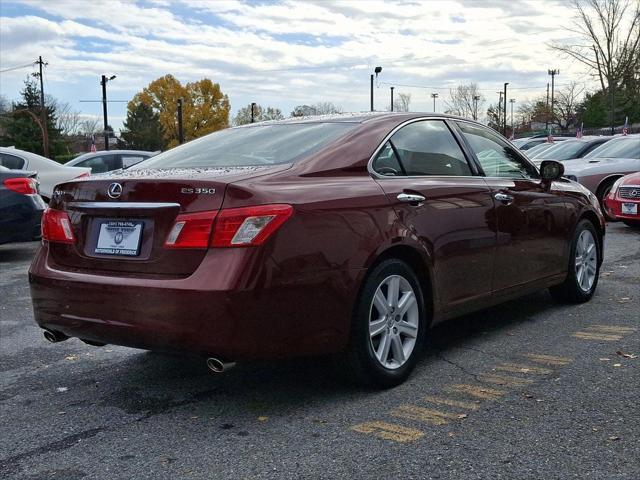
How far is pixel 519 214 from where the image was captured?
201 inches

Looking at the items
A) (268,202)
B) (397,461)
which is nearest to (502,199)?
(268,202)

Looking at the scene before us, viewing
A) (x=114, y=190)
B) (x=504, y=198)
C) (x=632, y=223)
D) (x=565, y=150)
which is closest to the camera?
(x=114, y=190)

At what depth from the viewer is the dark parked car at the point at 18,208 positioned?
899 cm

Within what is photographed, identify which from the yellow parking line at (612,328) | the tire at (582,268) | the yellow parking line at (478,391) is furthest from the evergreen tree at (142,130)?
the yellow parking line at (478,391)

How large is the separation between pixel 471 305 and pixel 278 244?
1757 millimetres

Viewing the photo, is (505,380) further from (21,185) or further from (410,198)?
(21,185)

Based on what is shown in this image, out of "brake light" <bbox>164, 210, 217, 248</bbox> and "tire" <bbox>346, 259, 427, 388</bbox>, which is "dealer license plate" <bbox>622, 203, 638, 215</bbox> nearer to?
"tire" <bbox>346, 259, 427, 388</bbox>

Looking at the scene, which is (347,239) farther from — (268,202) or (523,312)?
(523,312)

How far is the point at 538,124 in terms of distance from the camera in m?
98.6

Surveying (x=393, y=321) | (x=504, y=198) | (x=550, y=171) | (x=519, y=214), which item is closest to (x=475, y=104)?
(x=550, y=171)

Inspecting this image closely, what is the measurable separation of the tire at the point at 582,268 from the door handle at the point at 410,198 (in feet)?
7.26

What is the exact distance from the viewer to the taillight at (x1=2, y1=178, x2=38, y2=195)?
29.8 ft

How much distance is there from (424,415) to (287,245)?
105 cm

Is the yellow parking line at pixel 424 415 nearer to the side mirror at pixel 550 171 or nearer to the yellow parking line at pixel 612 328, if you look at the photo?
the yellow parking line at pixel 612 328
